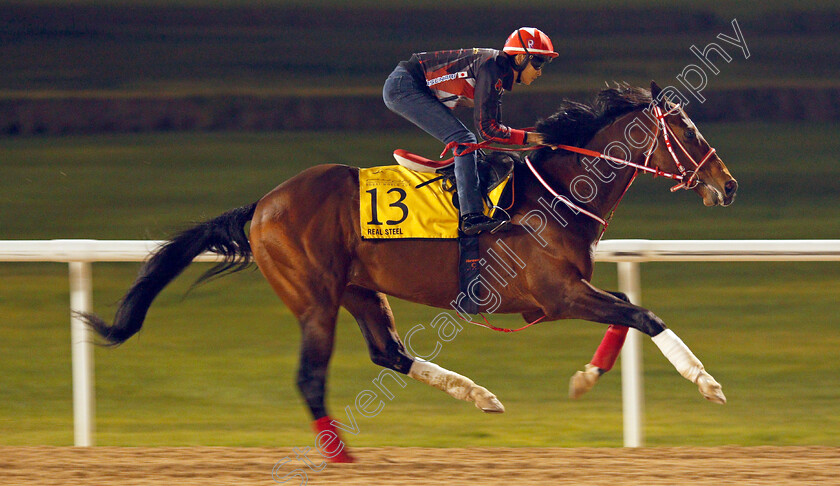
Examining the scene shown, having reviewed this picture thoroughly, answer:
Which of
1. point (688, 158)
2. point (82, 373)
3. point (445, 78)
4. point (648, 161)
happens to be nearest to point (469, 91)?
point (445, 78)

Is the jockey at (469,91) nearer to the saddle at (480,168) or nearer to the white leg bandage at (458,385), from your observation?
the saddle at (480,168)

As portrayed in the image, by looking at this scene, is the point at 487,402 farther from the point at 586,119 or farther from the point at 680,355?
the point at 586,119

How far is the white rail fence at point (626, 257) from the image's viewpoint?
14.9 ft

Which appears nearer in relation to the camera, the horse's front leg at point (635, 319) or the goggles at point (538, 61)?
the horse's front leg at point (635, 319)

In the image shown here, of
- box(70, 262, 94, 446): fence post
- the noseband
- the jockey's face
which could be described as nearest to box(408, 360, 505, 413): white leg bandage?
the noseband

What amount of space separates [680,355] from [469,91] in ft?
4.16

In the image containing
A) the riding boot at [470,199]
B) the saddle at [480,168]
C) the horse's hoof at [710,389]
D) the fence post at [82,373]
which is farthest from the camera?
the fence post at [82,373]

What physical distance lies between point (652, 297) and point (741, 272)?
1116 mm

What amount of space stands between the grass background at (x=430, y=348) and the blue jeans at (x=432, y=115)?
1.08 metres

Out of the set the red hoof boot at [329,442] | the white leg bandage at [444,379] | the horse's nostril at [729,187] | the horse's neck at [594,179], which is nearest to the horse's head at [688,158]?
the horse's nostril at [729,187]

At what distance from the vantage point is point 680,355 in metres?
3.92

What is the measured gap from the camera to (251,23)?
1805 centimetres

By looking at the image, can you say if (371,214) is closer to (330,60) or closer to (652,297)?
(652,297)

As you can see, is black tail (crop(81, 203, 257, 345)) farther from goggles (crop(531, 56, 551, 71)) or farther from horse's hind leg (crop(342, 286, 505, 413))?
goggles (crop(531, 56, 551, 71))
